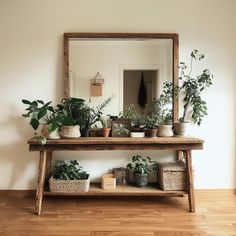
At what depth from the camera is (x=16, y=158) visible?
279 cm

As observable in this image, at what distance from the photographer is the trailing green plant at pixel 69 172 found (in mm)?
2529

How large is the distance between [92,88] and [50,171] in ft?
3.14

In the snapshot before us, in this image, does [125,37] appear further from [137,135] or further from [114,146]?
[114,146]

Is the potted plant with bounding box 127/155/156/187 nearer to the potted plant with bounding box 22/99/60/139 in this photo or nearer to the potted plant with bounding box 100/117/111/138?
the potted plant with bounding box 100/117/111/138

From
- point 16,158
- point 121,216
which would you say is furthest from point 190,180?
point 16,158

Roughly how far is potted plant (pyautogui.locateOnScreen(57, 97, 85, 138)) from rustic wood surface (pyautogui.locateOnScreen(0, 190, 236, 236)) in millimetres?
704

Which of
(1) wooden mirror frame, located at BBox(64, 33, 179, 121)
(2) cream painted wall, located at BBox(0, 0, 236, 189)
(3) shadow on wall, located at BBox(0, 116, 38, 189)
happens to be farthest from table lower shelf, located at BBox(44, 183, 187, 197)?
(1) wooden mirror frame, located at BBox(64, 33, 179, 121)

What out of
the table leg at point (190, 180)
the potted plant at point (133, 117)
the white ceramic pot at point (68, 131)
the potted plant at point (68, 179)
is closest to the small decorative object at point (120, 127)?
the potted plant at point (133, 117)

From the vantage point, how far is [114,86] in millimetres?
2744

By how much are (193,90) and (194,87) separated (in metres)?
0.03

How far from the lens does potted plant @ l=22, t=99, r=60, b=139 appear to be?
237 cm

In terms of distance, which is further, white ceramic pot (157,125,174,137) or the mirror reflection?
the mirror reflection

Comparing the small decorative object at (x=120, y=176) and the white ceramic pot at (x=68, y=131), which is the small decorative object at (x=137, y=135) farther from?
the white ceramic pot at (x=68, y=131)

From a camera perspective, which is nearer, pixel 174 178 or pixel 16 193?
pixel 174 178
